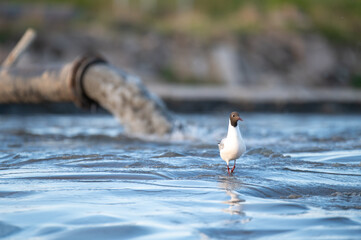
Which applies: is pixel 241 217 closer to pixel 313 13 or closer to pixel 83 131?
pixel 83 131

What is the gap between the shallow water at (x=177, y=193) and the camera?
11.5 feet

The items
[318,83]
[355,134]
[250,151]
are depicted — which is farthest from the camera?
[318,83]

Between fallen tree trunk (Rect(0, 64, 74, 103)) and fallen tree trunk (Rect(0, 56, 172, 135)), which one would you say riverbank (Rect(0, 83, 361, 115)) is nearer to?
fallen tree trunk (Rect(0, 64, 74, 103))

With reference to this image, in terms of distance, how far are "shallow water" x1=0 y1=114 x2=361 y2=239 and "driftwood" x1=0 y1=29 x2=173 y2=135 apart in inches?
66.8

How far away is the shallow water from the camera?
3.50 meters

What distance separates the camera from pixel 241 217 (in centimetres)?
374

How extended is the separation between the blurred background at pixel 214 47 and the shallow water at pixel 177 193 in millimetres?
17355

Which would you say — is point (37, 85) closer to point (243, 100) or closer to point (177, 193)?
point (177, 193)

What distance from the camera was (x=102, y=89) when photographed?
31.0 ft

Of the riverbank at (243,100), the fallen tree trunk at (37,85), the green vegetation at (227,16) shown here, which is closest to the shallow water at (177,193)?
the fallen tree trunk at (37,85)

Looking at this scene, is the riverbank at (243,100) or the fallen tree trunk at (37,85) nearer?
the fallen tree trunk at (37,85)

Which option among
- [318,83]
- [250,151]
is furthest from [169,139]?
[318,83]

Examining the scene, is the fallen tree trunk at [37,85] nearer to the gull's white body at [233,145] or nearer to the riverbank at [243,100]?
the gull's white body at [233,145]

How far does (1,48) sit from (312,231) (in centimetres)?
2638
